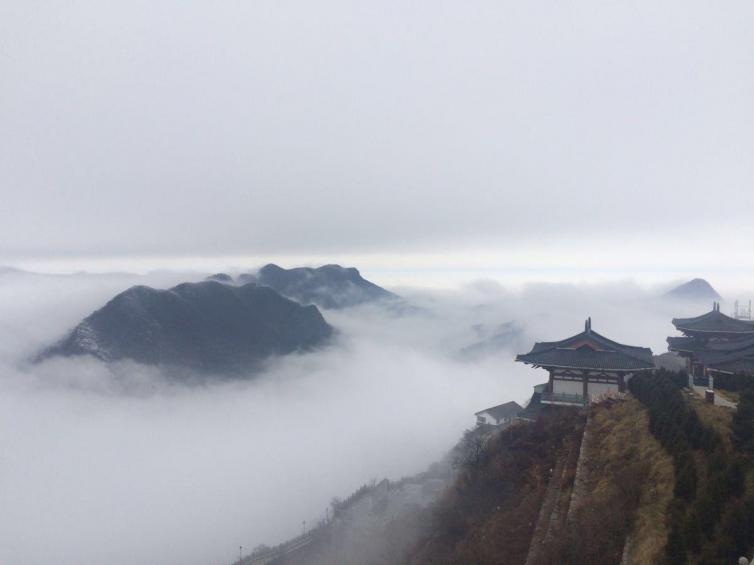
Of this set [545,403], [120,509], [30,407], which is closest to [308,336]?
[30,407]

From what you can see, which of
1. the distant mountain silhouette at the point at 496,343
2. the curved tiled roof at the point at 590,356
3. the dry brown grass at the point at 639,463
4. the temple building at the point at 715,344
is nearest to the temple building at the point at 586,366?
the curved tiled roof at the point at 590,356

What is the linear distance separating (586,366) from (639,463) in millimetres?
13830

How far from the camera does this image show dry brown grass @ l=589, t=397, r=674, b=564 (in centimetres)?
1297

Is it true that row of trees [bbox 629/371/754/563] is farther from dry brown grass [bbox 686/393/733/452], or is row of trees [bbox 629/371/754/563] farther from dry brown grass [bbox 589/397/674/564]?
dry brown grass [bbox 686/393/733/452]

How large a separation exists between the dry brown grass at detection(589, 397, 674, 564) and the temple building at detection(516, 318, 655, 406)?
4515 millimetres

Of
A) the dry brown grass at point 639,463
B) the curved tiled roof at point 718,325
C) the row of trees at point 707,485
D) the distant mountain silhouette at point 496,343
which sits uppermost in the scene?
the curved tiled roof at point 718,325

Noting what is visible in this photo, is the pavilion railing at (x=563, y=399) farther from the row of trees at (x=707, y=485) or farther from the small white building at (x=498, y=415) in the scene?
the small white building at (x=498, y=415)

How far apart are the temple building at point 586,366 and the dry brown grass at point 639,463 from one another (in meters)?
4.51

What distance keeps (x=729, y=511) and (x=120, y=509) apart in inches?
3960

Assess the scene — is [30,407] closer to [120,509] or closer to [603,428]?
[120,509]

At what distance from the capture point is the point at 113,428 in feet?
398

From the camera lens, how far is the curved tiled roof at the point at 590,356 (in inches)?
1192

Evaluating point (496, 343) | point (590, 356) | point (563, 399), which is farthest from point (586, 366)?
point (496, 343)

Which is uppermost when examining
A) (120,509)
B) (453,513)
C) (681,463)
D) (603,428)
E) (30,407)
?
(681,463)
